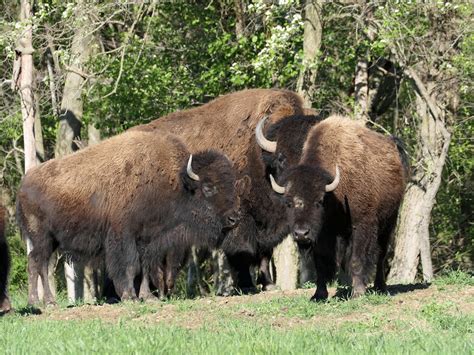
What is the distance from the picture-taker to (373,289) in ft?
45.1

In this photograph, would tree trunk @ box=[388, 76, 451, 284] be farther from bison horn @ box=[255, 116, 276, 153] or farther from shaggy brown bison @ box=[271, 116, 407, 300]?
shaggy brown bison @ box=[271, 116, 407, 300]

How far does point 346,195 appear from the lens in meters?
12.9

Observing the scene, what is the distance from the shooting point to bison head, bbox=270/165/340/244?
39.9 ft

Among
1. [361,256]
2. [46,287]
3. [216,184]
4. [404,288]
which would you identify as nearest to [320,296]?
[361,256]

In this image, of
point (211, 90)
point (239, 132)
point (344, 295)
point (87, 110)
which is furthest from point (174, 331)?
point (87, 110)

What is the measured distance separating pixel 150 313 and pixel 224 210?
3414mm

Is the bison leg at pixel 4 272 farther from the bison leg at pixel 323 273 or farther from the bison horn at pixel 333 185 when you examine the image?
the bison horn at pixel 333 185

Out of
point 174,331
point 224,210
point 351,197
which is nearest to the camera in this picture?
point 174,331

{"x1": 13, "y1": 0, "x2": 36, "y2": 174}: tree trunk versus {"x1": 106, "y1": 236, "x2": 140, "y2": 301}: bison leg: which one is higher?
{"x1": 13, "y1": 0, "x2": 36, "y2": 174}: tree trunk

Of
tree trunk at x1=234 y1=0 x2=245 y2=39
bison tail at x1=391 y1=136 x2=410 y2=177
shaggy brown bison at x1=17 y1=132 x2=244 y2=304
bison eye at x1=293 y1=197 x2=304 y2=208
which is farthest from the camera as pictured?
tree trunk at x1=234 y1=0 x2=245 y2=39

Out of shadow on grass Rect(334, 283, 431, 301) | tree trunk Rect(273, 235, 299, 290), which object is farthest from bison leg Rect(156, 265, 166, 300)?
tree trunk Rect(273, 235, 299, 290)

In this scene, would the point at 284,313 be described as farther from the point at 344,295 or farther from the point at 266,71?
the point at 266,71

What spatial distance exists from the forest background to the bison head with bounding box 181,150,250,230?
3.66 m

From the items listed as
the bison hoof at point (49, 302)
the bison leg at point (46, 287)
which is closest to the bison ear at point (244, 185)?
the bison leg at point (46, 287)
